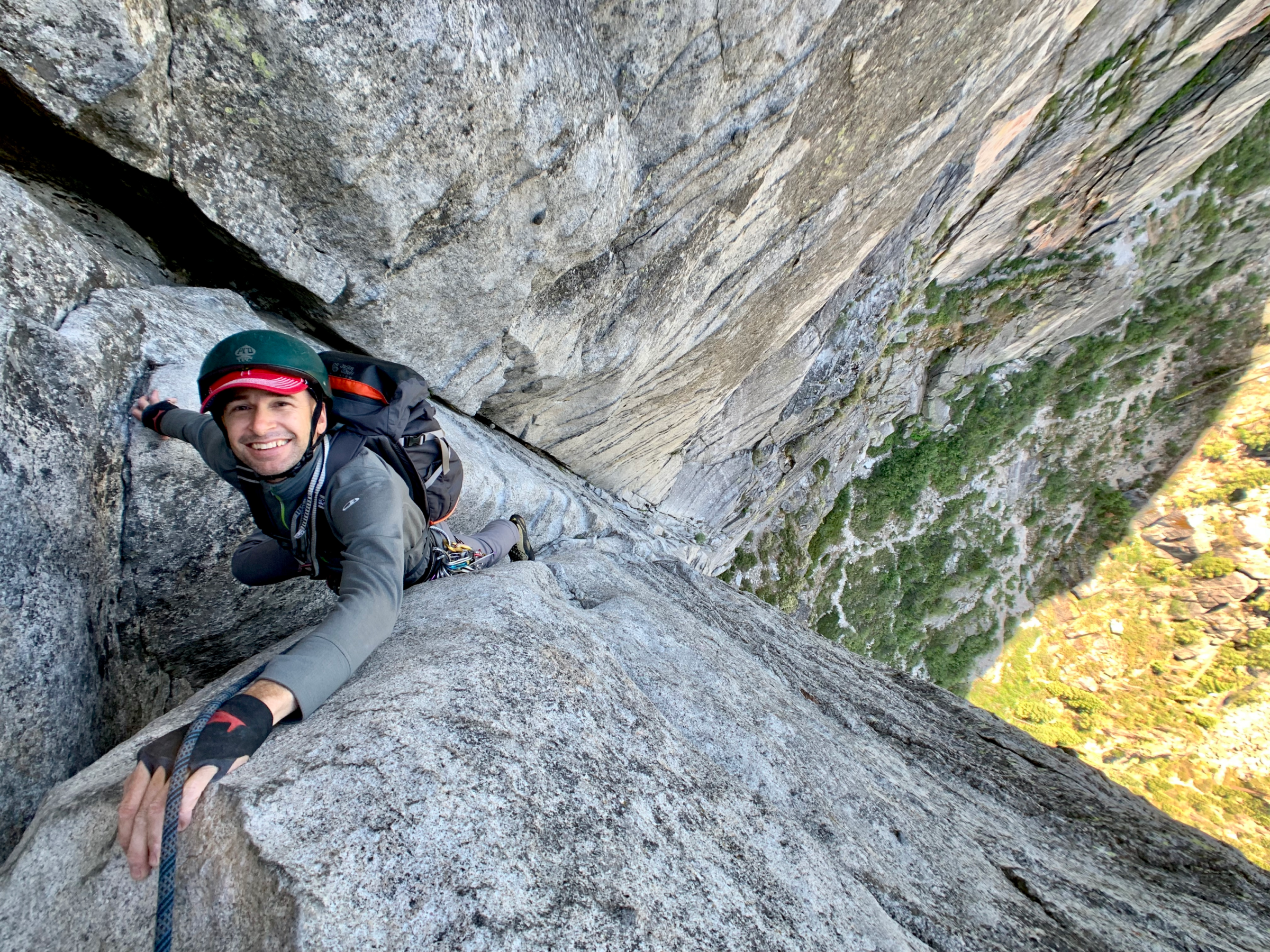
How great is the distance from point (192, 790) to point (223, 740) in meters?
0.15

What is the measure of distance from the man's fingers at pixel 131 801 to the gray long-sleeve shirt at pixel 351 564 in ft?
1.34

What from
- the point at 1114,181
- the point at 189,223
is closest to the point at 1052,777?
the point at 189,223

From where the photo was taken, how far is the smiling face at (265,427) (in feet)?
8.33

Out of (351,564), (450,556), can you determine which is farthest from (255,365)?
(450,556)

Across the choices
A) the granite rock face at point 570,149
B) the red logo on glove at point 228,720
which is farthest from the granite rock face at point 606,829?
the granite rock face at point 570,149

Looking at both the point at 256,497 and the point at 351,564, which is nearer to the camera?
the point at 351,564

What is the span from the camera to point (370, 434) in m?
2.97

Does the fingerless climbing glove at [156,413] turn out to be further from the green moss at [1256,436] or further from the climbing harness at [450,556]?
the green moss at [1256,436]

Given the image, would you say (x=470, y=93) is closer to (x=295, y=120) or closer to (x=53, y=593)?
(x=295, y=120)

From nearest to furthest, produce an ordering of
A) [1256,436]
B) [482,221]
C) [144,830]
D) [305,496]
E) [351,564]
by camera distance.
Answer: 1. [144,830]
2. [351,564]
3. [305,496]
4. [482,221]
5. [1256,436]

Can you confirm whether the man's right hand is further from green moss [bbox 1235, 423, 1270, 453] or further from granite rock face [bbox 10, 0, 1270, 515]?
green moss [bbox 1235, 423, 1270, 453]

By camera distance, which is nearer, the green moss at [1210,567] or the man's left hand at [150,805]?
the man's left hand at [150,805]

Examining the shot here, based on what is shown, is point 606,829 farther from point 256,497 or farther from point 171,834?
point 256,497

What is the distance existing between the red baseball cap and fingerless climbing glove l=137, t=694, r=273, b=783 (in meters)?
1.34
